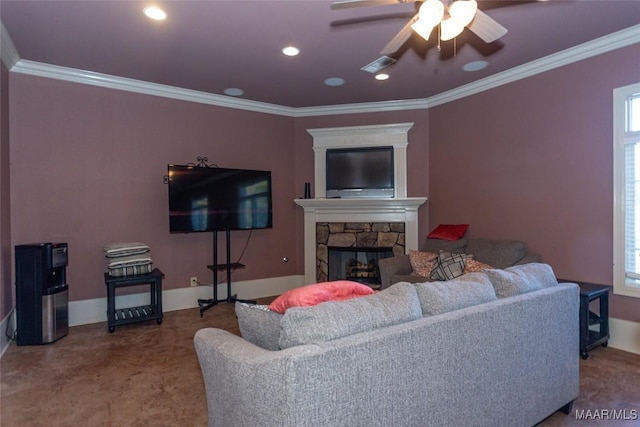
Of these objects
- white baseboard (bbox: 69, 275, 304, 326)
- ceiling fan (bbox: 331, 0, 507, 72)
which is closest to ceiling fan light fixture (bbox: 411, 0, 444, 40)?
ceiling fan (bbox: 331, 0, 507, 72)

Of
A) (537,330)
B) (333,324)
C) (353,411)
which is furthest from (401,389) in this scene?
(537,330)

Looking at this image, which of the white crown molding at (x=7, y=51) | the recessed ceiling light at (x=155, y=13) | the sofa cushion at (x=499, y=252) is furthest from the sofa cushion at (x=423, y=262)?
the white crown molding at (x=7, y=51)

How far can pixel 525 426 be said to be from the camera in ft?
6.49

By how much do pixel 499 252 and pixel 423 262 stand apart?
2.55 feet

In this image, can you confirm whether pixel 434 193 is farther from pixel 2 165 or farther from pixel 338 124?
pixel 2 165

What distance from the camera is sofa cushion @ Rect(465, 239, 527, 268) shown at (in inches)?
149

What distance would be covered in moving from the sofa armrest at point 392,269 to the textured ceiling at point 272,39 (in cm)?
209

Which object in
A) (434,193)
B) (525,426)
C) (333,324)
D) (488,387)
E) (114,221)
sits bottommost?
(525,426)

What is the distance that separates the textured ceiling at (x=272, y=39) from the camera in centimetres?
276

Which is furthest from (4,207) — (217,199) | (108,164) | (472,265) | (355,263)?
(472,265)

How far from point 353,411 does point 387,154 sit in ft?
13.8

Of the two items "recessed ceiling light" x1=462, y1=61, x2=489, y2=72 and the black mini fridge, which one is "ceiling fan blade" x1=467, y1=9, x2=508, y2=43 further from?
the black mini fridge

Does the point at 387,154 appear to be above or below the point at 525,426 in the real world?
above

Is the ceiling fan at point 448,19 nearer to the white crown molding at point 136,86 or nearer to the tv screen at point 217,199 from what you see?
the tv screen at point 217,199
